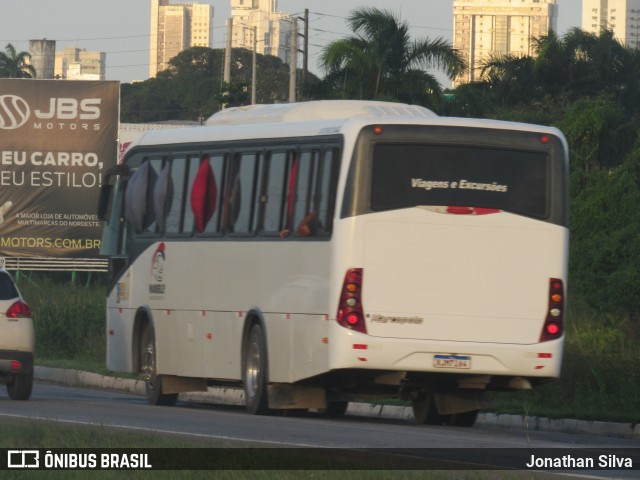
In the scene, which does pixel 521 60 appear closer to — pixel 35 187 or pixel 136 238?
pixel 35 187

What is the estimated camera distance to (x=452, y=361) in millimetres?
15797

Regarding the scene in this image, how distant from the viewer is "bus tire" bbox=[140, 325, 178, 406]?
64.8 feet

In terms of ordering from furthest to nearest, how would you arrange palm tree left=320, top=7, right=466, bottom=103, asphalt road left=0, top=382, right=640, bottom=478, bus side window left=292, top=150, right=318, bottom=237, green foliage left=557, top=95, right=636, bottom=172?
palm tree left=320, top=7, right=466, bottom=103 → green foliage left=557, top=95, right=636, bottom=172 → bus side window left=292, top=150, right=318, bottom=237 → asphalt road left=0, top=382, right=640, bottom=478

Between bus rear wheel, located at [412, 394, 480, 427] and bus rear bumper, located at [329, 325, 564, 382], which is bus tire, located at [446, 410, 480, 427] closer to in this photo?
bus rear wheel, located at [412, 394, 480, 427]

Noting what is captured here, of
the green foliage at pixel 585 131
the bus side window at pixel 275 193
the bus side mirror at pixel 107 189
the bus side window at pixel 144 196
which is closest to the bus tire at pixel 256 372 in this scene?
the bus side window at pixel 275 193

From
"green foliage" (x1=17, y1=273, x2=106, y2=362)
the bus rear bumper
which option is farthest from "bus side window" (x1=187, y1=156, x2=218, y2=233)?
"green foliage" (x1=17, y1=273, x2=106, y2=362)

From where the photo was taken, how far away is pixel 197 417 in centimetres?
1658

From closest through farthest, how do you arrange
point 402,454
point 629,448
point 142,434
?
point 402,454
point 142,434
point 629,448

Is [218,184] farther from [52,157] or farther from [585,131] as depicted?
[52,157]

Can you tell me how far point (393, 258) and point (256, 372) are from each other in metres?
2.55

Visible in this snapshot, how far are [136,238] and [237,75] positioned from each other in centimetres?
9365

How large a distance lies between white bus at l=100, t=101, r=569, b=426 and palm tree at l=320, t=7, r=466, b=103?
39.0 metres

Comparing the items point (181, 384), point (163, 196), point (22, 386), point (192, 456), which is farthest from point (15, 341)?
point (192, 456)

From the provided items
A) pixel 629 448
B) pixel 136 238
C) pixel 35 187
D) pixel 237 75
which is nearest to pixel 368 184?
pixel 629 448
